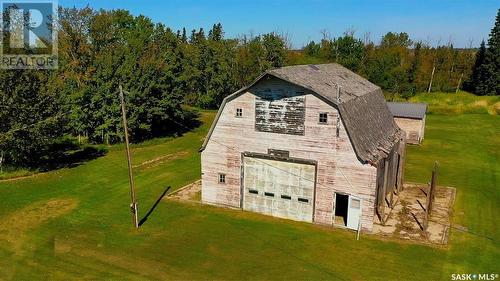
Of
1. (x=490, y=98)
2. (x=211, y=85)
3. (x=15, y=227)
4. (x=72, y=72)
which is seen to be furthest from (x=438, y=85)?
(x=15, y=227)

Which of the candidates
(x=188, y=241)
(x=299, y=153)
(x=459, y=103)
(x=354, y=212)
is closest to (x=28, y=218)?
(x=188, y=241)

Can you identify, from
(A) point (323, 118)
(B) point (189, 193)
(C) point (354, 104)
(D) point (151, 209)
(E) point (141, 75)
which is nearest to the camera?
(A) point (323, 118)

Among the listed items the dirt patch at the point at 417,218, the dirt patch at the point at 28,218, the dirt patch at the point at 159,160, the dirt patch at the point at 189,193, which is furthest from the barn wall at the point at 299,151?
the dirt patch at the point at 159,160

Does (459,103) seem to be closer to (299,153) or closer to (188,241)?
(299,153)

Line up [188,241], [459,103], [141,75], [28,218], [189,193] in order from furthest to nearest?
[459,103] < [141,75] < [189,193] < [28,218] < [188,241]

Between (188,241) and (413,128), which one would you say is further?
(413,128)

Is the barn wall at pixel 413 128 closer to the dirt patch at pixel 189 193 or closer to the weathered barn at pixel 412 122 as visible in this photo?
the weathered barn at pixel 412 122
